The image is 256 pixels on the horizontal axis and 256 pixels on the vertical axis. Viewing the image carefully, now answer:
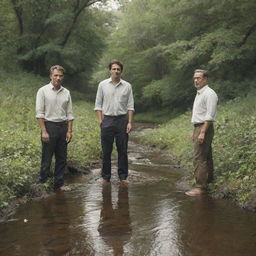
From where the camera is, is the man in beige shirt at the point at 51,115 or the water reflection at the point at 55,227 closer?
the water reflection at the point at 55,227

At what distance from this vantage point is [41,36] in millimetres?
30531

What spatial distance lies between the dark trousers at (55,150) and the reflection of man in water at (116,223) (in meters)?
0.89

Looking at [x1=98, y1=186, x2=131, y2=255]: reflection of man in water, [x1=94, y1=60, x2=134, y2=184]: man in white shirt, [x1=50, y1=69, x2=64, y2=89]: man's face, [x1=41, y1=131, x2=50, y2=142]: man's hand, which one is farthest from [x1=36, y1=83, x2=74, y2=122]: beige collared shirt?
[x1=98, y1=186, x2=131, y2=255]: reflection of man in water

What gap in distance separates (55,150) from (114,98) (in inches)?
54.2

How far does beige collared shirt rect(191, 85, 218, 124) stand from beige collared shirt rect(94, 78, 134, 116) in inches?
50.7

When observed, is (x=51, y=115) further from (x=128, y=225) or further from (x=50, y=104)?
(x=128, y=225)

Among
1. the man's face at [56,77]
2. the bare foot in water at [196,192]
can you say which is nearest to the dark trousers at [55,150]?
the man's face at [56,77]

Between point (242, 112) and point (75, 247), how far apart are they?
985 cm

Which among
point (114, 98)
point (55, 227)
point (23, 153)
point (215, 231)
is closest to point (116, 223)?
point (55, 227)

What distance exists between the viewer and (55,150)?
673cm

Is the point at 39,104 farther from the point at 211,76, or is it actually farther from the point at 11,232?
the point at 211,76

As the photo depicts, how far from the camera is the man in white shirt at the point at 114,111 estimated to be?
700 centimetres

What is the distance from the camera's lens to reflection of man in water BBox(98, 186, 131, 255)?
422 centimetres

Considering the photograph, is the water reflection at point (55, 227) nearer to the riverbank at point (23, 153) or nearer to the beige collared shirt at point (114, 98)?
the riverbank at point (23, 153)
